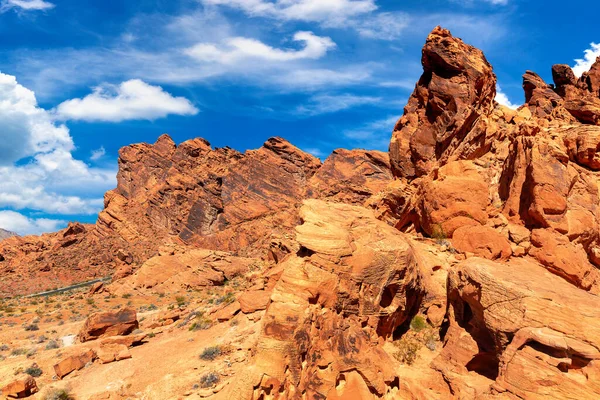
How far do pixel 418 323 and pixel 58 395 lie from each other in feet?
38.1

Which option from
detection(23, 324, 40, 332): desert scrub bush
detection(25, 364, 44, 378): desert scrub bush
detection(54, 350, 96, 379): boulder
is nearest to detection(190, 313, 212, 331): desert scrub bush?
detection(54, 350, 96, 379): boulder

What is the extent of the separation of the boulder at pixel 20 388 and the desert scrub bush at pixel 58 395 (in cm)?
77

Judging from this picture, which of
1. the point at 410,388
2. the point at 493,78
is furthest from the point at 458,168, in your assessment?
the point at 410,388

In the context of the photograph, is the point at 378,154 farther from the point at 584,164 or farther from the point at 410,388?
the point at 410,388

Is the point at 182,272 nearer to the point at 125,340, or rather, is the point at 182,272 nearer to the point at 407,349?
the point at 125,340

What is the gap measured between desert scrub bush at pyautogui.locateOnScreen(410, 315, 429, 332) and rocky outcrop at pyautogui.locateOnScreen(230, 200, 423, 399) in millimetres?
385

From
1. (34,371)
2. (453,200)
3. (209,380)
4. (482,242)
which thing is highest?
(453,200)

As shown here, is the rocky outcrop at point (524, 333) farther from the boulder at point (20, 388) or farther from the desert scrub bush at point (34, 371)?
the desert scrub bush at point (34, 371)

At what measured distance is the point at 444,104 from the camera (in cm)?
2230

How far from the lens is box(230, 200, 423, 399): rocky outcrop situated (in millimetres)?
10391

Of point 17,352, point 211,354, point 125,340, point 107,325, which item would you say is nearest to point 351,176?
point 107,325

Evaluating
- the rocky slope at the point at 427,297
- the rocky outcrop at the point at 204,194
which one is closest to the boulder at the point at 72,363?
the rocky slope at the point at 427,297

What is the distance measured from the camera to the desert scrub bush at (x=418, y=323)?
13.3 m

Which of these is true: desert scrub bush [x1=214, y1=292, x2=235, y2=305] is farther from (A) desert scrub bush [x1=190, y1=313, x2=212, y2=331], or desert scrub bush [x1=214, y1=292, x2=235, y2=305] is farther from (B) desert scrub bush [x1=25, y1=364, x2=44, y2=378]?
(B) desert scrub bush [x1=25, y1=364, x2=44, y2=378]
